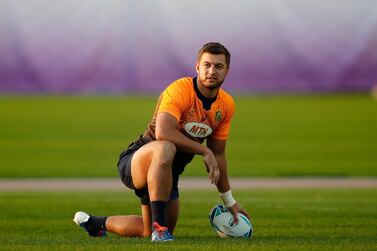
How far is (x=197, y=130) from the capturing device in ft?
27.8

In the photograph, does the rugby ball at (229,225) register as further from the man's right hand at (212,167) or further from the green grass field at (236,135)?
the green grass field at (236,135)

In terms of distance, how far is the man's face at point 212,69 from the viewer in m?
8.27

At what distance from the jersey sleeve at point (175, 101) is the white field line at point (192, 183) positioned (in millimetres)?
6384

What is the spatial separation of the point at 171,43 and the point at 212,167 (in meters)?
23.2

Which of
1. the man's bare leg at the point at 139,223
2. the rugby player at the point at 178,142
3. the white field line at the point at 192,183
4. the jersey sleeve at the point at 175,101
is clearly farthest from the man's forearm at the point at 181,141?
the white field line at the point at 192,183

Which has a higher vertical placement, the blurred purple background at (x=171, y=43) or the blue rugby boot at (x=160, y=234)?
the blurred purple background at (x=171, y=43)

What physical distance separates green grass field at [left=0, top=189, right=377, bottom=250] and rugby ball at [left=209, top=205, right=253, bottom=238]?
11cm

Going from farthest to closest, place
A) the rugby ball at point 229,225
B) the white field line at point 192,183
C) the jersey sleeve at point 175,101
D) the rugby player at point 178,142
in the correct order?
1. the white field line at point 192,183
2. the rugby ball at point 229,225
3. the jersey sleeve at point 175,101
4. the rugby player at point 178,142

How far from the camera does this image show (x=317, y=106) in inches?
1314

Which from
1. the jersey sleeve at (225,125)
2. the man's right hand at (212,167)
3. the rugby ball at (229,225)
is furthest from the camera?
the rugby ball at (229,225)

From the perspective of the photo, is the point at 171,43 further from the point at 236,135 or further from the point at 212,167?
the point at 212,167

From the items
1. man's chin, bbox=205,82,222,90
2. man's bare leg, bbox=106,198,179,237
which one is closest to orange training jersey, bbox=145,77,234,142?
man's chin, bbox=205,82,222,90

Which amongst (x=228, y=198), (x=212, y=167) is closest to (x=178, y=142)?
(x=212, y=167)

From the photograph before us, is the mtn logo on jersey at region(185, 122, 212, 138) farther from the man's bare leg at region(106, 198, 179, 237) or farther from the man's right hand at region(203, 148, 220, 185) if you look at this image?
the man's bare leg at region(106, 198, 179, 237)
